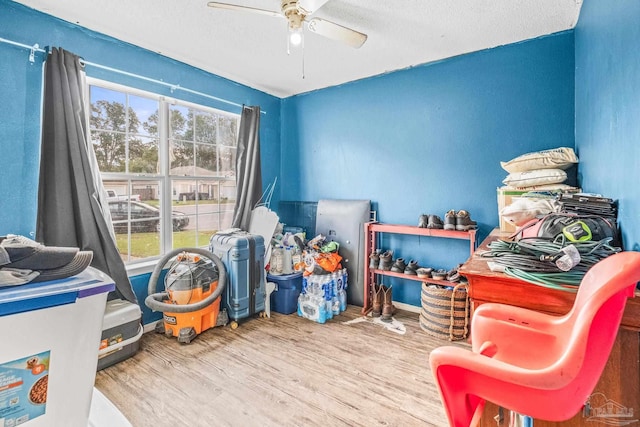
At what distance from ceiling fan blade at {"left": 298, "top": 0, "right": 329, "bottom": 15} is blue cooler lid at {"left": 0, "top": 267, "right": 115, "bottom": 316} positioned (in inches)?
72.2

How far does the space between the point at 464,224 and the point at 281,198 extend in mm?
2413

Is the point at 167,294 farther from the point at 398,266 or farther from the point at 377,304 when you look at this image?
the point at 398,266

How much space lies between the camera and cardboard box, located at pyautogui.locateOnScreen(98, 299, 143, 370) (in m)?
2.14

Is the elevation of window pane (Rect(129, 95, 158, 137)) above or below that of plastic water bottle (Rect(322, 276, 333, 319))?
above

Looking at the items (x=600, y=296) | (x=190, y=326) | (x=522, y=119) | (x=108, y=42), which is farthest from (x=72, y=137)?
(x=522, y=119)

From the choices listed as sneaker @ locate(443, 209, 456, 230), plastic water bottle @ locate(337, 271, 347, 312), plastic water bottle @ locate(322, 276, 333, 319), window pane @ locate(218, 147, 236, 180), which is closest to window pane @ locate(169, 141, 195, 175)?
window pane @ locate(218, 147, 236, 180)

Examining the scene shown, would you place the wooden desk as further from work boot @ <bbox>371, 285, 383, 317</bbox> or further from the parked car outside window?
the parked car outside window

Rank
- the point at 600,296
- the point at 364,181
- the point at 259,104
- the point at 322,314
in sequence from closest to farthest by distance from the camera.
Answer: the point at 600,296, the point at 322,314, the point at 364,181, the point at 259,104

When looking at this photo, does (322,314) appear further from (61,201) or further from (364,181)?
(61,201)

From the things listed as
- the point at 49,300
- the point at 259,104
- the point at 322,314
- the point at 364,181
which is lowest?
the point at 322,314

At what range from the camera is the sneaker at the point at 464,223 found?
267 centimetres

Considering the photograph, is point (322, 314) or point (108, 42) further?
point (322, 314)

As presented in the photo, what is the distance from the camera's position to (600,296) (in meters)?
0.67

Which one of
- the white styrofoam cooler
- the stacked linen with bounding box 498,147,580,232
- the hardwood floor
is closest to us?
the white styrofoam cooler
